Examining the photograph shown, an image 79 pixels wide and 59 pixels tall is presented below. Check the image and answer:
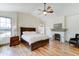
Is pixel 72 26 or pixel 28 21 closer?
pixel 28 21

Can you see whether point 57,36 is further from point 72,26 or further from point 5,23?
point 5,23

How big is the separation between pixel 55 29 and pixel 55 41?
0.43 meters

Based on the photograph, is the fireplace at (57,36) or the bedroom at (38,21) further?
the fireplace at (57,36)

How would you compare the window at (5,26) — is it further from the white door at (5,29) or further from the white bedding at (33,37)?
the white bedding at (33,37)

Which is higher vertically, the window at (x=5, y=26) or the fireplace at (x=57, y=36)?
the window at (x=5, y=26)

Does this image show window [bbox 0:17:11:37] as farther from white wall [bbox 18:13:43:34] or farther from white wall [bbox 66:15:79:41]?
white wall [bbox 66:15:79:41]

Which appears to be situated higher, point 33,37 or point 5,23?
point 5,23

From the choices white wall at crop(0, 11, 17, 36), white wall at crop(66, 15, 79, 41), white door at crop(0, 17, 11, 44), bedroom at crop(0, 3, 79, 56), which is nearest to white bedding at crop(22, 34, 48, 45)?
bedroom at crop(0, 3, 79, 56)

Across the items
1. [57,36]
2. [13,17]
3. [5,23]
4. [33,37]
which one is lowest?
[33,37]

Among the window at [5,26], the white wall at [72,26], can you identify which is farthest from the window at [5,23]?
the white wall at [72,26]

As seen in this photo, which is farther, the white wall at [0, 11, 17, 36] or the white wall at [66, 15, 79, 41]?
the white wall at [66, 15, 79, 41]

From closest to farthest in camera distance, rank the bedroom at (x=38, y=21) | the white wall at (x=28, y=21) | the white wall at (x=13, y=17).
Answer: the white wall at (x=13, y=17) → the bedroom at (x=38, y=21) → the white wall at (x=28, y=21)

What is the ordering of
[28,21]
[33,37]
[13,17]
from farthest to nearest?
[33,37] → [28,21] → [13,17]

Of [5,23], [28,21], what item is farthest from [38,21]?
[5,23]
